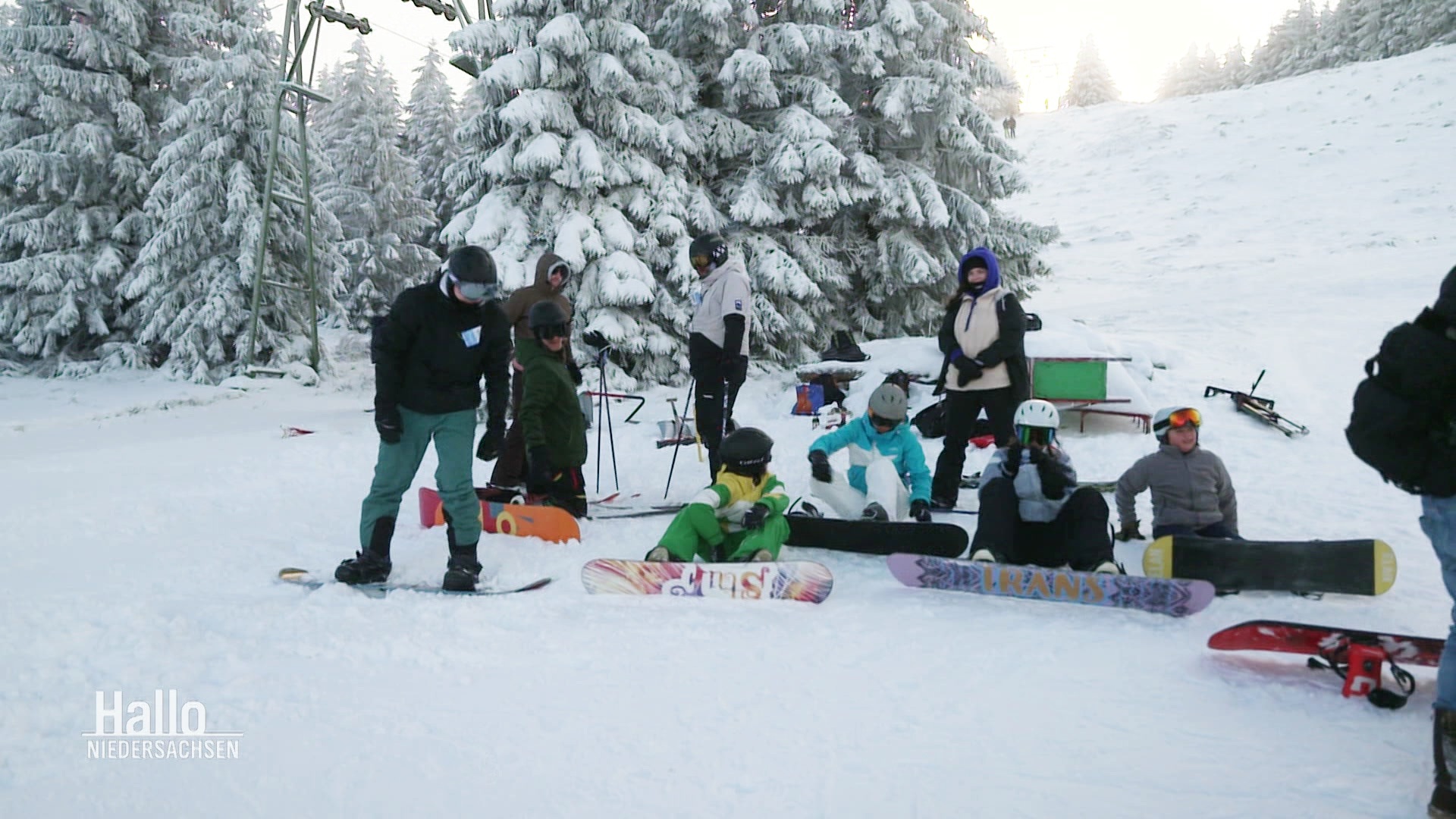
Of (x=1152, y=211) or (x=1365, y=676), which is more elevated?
(x=1152, y=211)

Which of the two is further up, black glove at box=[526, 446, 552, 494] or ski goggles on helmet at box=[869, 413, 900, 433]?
ski goggles on helmet at box=[869, 413, 900, 433]

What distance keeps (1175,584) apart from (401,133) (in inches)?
1259

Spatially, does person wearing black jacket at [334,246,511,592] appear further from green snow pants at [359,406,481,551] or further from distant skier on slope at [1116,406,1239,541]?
distant skier on slope at [1116,406,1239,541]

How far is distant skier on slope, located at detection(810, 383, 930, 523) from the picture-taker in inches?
220

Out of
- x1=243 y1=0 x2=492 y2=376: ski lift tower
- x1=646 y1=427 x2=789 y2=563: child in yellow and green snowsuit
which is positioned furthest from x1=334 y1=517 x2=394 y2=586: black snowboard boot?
x1=243 y1=0 x2=492 y2=376: ski lift tower

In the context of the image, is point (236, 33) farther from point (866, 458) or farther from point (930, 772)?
point (930, 772)

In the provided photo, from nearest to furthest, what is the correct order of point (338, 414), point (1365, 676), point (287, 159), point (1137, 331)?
1. point (1365, 676)
2. point (338, 414)
3. point (1137, 331)
4. point (287, 159)

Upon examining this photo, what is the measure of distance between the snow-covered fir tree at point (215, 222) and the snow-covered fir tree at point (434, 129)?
10.2 m

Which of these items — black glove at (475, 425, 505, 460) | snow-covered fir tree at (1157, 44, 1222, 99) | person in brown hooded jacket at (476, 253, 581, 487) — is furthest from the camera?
snow-covered fir tree at (1157, 44, 1222, 99)

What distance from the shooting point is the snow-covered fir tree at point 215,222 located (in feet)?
55.2

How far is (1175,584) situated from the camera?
12.8 ft

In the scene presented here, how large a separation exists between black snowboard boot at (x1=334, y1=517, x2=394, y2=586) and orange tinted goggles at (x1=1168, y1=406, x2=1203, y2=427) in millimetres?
4380

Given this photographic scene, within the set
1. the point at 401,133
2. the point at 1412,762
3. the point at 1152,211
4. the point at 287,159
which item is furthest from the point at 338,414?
the point at 1152,211

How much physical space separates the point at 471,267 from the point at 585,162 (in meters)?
8.10
